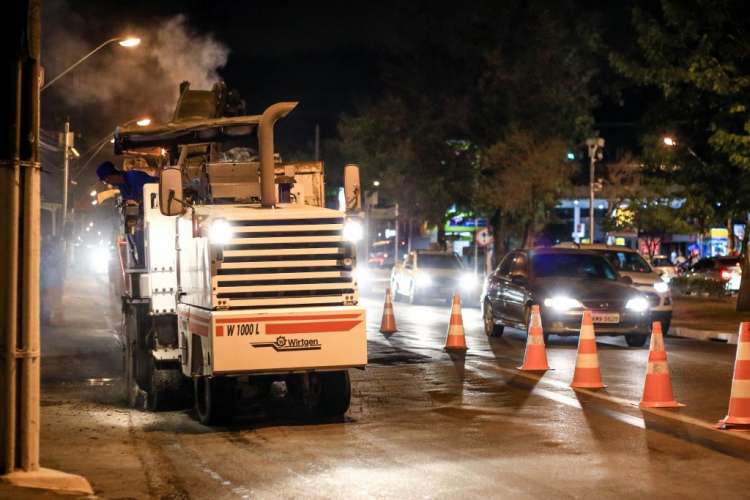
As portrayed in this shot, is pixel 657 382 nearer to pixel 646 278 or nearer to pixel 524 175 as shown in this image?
pixel 646 278

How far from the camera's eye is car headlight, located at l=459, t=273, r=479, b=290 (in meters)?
35.9

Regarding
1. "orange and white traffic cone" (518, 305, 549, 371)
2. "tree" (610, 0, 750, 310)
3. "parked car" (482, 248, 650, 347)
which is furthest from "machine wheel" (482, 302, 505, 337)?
"tree" (610, 0, 750, 310)

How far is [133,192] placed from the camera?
1365 cm

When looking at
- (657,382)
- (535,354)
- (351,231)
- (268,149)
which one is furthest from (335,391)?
(535,354)

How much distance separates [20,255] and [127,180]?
5.64 metres

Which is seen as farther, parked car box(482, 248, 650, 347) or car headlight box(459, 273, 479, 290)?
car headlight box(459, 273, 479, 290)

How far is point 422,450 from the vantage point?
981 cm

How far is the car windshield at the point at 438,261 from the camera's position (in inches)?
1428

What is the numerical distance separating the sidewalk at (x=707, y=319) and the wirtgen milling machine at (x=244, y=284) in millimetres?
12637

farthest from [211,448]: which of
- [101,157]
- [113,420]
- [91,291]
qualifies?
[101,157]

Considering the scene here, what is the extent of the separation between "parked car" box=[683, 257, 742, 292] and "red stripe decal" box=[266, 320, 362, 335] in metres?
30.3

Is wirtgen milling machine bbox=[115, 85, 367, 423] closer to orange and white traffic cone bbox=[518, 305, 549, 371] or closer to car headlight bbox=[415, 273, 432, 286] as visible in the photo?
orange and white traffic cone bbox=[518, 305, 549, 371]

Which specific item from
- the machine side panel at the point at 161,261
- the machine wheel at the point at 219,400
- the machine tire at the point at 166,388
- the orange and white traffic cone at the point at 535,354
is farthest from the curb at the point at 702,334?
the machine wheel at the point at 219,400

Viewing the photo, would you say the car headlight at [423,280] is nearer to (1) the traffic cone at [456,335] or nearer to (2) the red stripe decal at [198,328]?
(1) the traffic cone at [456,335]
